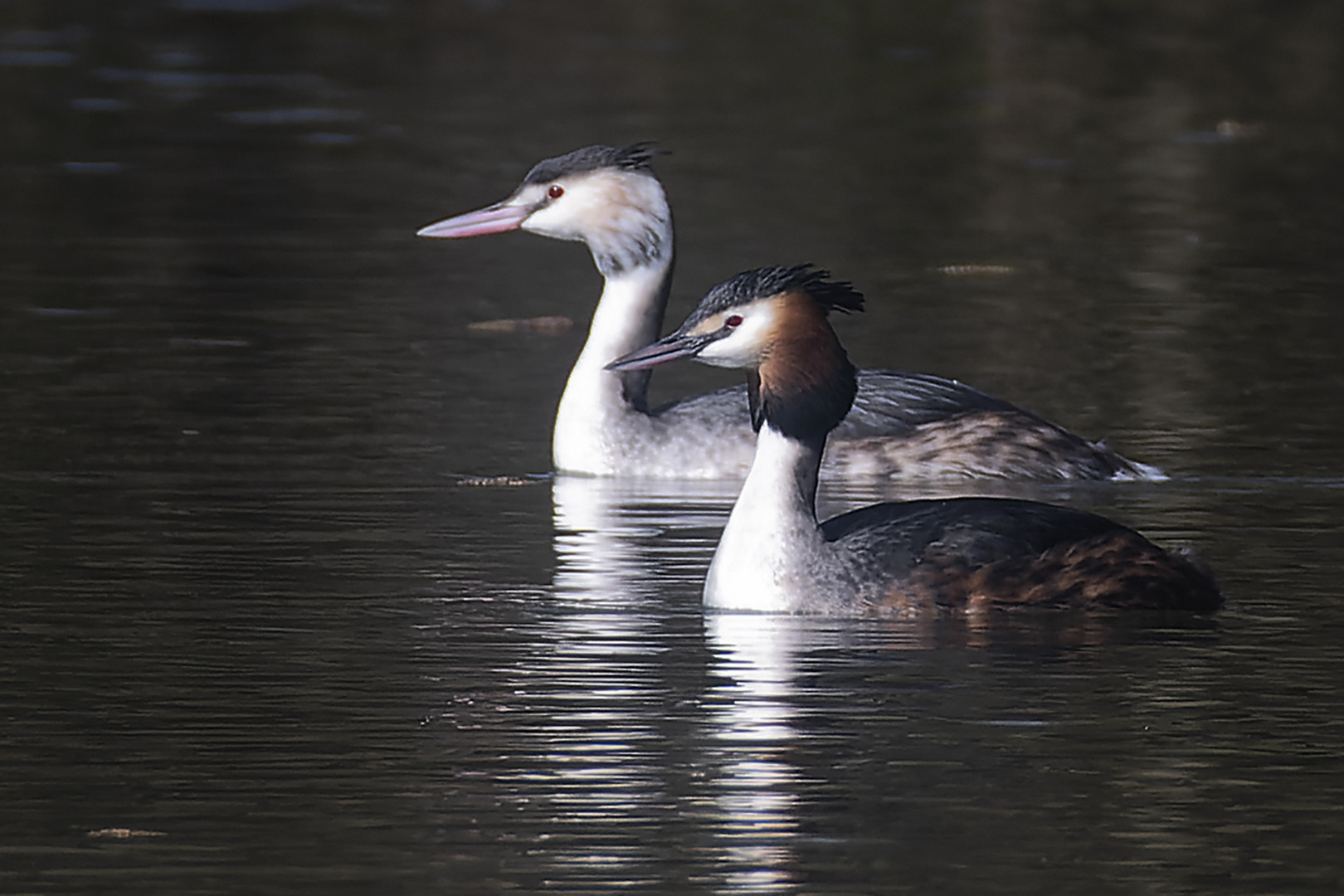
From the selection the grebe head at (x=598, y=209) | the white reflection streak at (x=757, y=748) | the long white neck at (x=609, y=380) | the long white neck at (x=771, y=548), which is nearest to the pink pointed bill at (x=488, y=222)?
the grebe head at (x=598, y=209)

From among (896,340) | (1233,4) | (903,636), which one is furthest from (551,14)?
(903,636)

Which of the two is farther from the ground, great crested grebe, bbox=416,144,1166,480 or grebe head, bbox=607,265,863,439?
grebe head, bbox=607,265,863,439

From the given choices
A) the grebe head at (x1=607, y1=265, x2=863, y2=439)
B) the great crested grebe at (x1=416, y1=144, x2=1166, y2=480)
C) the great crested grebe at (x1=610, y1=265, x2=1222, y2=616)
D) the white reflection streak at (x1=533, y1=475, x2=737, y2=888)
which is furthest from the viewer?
the great crested grebe at (x1=416, y1=144, x2=1166, y2=480)

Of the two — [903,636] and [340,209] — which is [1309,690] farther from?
[340,209]

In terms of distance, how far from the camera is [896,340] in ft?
62.6

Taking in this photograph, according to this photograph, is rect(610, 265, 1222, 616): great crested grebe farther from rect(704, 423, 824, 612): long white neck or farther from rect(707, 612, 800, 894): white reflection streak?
rect(707, 612, 800, 894): white reflection streak

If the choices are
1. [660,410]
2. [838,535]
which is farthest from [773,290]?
[660,410]

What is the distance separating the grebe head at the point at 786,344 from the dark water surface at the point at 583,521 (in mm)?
841

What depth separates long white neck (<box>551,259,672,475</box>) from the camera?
15805 millimetres

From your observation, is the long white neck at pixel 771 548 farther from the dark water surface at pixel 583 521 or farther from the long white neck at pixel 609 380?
the long white neck at pixel 609 380

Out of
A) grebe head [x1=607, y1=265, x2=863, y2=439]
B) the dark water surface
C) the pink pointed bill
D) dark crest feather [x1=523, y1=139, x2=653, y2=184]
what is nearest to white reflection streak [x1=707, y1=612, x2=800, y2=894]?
the dark water surface

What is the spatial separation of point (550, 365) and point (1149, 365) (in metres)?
3.47

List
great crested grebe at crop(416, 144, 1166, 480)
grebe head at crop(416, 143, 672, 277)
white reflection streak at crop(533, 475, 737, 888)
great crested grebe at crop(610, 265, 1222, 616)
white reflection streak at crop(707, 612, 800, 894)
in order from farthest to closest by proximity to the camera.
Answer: grebe head at crop(416, 143, 672, 277) → great crested grebe at crop(416, 144, 1166, 480) → great crested grebe at crop(610, 265, 1222, 616) → white reflection streak at crop(533, 475, 737, 888) → white reflection streak at crop(707, 612, 800, 894)

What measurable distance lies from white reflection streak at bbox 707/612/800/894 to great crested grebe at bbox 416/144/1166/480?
401 centimetres
